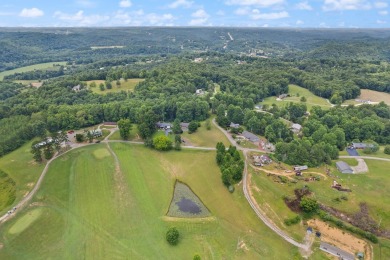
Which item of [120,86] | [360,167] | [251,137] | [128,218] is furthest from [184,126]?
[120,86]

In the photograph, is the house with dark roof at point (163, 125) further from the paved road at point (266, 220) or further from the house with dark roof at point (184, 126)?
the paved road at point (266, 220)

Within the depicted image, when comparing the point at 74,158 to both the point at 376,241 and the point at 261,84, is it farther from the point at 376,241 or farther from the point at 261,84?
the point at 261,84

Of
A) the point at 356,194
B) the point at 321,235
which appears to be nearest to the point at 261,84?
the point at 356,194

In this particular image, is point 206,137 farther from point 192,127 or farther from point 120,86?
point 120,86

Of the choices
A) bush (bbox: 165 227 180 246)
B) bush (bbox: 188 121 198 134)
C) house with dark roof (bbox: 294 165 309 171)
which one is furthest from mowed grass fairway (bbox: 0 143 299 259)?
bush (bbox: 188 121 198 134)

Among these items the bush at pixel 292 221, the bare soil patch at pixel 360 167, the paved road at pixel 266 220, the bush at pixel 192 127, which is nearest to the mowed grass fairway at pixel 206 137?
the bush at pixel 192 127

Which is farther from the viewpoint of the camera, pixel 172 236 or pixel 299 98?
pixel 299 98
